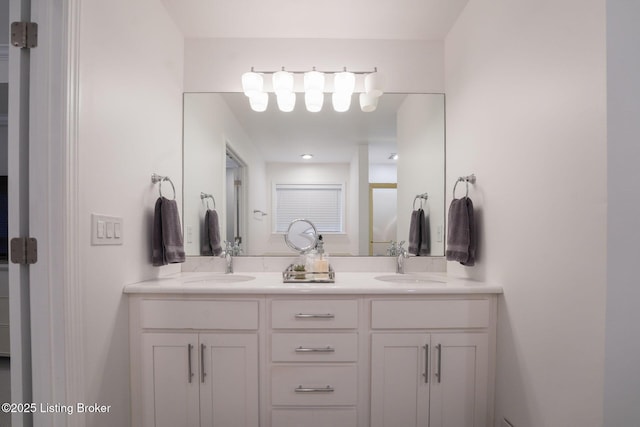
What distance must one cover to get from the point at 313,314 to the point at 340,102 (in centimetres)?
136

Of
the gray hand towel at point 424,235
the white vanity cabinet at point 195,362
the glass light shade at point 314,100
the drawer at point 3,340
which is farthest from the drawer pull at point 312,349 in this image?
the drawer at point 3,340

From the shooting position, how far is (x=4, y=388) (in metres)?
2.00

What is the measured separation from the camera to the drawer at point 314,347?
149 centimetres

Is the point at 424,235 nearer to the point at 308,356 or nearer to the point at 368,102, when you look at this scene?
the point at 368,102

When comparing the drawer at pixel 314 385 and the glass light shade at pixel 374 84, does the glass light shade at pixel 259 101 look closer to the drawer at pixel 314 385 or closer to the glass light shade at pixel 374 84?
the glass light shade at pixel 374 84

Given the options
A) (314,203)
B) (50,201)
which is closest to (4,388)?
(50,201)

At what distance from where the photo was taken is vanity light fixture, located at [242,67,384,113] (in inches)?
76.3

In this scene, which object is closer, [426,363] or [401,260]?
[426,363]

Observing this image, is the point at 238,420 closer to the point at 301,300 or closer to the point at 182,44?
the point at 301,300

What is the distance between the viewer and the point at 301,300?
1.49 metres

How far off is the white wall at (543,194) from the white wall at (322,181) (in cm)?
76

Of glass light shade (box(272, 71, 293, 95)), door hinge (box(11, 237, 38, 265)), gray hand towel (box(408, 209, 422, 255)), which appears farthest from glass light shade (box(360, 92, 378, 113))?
door hinge (box(11, 237, 38, 265))

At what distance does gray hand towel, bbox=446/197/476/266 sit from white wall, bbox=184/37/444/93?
0.90 metres

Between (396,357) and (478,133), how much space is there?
1.27 meters
